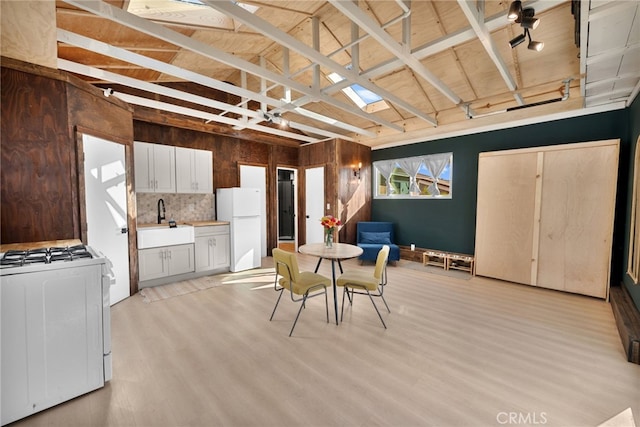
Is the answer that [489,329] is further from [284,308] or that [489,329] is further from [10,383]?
[10,383]

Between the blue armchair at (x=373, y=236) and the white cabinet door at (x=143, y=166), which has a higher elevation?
the white cabinet door at (x=143, y=166)

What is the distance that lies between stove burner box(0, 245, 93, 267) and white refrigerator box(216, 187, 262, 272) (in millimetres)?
2776

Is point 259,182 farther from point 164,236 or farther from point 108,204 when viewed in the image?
point 108,204

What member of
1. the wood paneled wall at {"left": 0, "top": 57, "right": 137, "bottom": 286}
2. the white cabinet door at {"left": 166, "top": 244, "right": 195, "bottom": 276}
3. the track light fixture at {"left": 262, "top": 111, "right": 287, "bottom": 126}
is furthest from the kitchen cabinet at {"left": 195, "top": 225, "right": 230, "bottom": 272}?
the track light fixture at {"left": 262, "top": 111, "right": 287, "bottom": 126}

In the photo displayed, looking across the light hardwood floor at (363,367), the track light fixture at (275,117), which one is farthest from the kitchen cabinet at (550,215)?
the track light fixture at (275,117)

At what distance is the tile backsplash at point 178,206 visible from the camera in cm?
452

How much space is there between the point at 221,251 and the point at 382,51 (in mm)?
4190

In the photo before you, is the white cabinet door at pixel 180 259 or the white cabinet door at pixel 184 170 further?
the white cabinet door at pixel 184 170

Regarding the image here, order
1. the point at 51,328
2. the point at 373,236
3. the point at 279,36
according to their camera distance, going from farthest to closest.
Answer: the point at 373,236 → the point at 279,36 → the point at 51,328

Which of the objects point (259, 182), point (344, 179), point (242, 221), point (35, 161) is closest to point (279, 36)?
point (35, 161)

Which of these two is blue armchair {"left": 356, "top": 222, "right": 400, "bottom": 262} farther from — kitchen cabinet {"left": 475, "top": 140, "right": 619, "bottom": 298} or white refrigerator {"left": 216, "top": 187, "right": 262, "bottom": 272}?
white refrigerator {"left": 216, "top": 187, "right": 262, "bottom": 272}

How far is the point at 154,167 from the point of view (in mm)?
4375

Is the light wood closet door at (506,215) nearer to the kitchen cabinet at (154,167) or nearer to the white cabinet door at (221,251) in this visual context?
the white cabinet door at (221,251)

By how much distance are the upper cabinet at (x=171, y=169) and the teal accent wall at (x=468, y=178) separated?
12.7 ft
